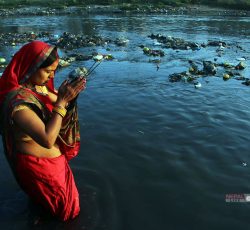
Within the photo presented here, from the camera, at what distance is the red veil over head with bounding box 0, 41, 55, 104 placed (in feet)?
12.9

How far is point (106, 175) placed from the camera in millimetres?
6676

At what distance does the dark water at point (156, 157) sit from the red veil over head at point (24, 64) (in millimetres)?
2095

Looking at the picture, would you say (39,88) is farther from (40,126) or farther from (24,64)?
(40,126)

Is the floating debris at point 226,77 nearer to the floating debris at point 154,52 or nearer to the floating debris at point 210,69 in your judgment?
the floating debris at point 210,69

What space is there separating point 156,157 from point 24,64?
4.03 metres

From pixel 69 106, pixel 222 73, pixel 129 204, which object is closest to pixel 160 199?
pixel 129 204

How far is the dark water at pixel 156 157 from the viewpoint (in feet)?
18.0

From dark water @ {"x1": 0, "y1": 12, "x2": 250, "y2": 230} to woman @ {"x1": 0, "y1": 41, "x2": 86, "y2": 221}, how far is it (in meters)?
0.72

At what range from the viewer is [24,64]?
3.99 metres

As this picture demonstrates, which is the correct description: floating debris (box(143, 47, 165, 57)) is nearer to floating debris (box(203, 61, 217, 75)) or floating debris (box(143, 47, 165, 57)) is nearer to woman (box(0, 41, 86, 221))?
floating debris (box(203, 61, 217, 75))

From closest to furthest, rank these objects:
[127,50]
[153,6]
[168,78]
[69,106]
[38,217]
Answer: [69,106], [38,217], [168,78], [127,50], [153,6]

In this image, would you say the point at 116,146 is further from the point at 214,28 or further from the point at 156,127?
the point at 214,28

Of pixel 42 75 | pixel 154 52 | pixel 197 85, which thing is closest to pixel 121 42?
pixel 154 52

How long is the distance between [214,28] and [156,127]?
72.4ft
